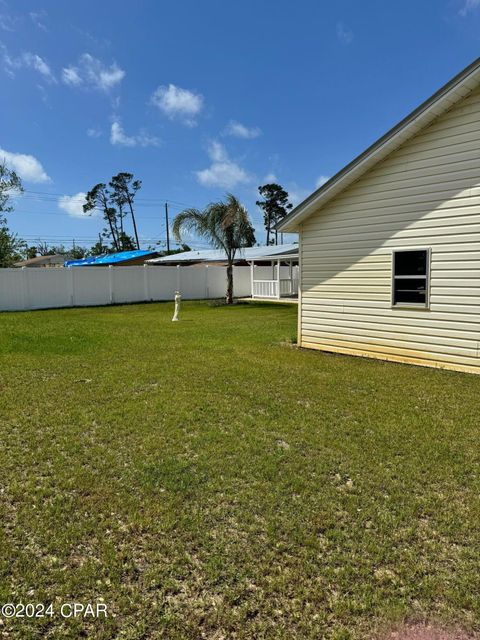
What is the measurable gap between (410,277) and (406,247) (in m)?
0.52

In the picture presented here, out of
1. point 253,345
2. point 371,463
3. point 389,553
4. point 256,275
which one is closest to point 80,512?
point 389,553

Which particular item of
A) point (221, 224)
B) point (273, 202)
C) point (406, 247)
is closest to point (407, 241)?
point (406, 247)

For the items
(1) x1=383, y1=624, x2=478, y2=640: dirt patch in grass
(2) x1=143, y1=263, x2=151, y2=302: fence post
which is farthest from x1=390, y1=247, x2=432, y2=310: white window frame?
(2) x1=143, y1=263, x2=151, y2=302: fence post

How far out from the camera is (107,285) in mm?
20625

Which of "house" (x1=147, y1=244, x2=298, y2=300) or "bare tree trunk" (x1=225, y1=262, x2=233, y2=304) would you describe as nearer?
"bare tree trunk" (x1=225, y1=262, x2=233, y2=304)

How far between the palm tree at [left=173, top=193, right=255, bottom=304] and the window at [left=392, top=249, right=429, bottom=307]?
1280cm

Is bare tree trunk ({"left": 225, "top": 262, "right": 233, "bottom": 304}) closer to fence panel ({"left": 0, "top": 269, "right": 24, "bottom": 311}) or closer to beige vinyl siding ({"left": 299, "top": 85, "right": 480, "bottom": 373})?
fence panel ({"left": 0, "top": 269, "right": 24, "bottom": 311})

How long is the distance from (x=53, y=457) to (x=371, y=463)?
2.77 meters

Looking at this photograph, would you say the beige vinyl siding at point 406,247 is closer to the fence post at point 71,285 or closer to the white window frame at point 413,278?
the white window frame at point 413,278

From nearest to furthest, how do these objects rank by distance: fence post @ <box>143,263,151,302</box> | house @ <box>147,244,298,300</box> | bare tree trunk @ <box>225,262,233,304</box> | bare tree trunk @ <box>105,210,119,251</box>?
bare tree trunk @ <box>225,262,233,304</box>
fence post @ <box>143,263,151,302</box>
house @ <box>147,244,298,300</box>
bare tree trunk @ <box>105,210,119,251</box>

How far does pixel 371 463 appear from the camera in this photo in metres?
3.52

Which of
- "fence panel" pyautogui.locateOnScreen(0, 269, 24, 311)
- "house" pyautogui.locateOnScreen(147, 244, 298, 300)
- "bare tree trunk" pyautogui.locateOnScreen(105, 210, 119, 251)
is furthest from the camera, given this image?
"bare tree trunk" pyautogui.locateOnScreen(105, 210, 119, 251)

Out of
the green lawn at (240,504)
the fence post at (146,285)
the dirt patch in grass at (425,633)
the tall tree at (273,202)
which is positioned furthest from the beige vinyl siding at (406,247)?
the tall tree at (273,202)

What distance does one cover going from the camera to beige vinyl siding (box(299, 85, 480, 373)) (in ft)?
20.7
